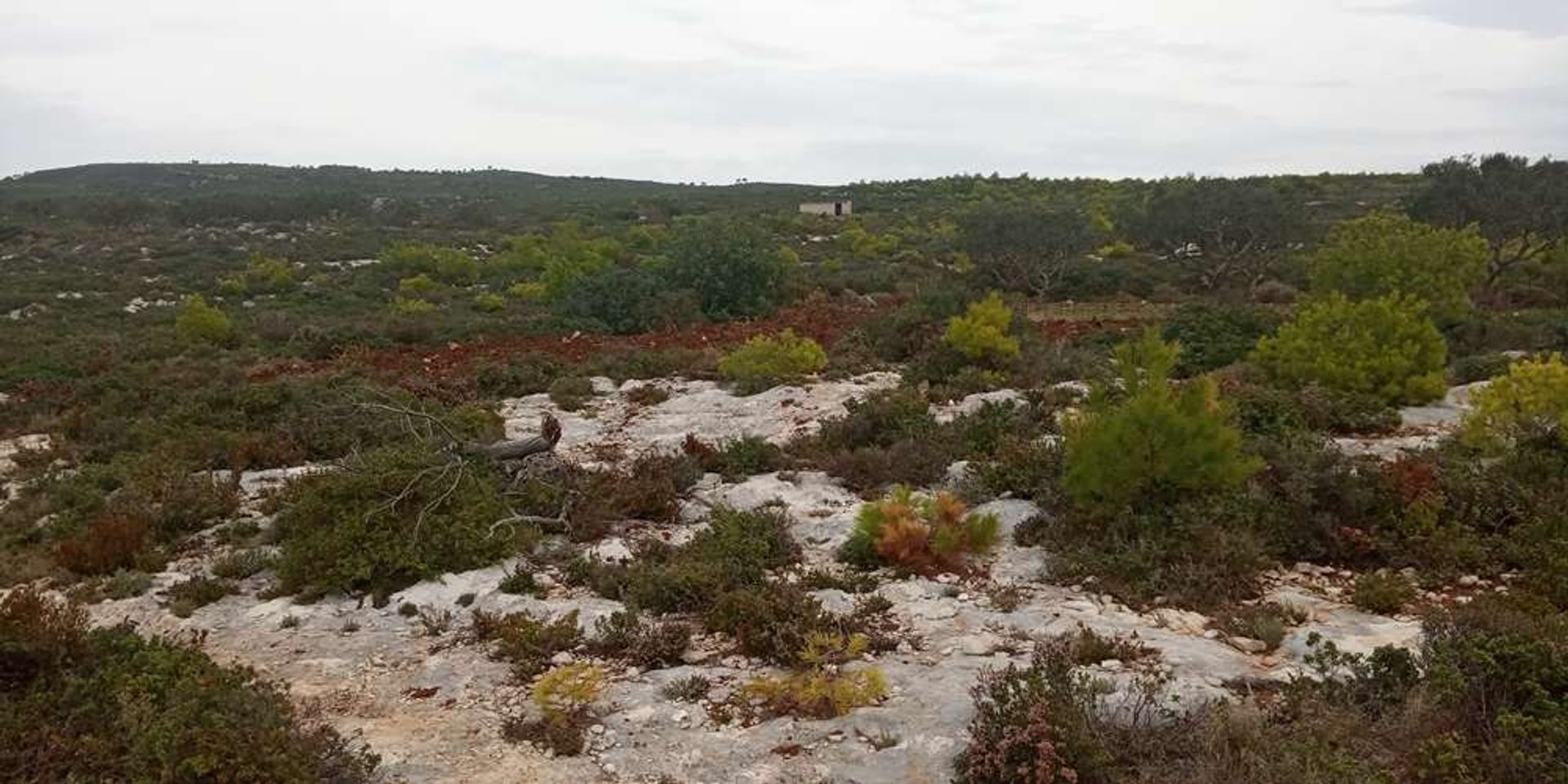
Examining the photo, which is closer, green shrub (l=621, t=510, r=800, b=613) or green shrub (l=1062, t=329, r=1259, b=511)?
green shrub (l=621, t=510, r=800, b=613)

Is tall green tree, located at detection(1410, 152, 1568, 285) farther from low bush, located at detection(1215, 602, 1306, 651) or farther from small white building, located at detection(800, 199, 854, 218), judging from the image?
small white building, located at detection(800, 199, 854, 218)

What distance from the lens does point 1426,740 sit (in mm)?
4762

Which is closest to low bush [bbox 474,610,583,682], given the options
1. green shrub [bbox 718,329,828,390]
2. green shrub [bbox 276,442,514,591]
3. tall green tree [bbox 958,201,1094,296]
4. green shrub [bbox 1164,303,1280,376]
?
green shrub [bbox 276,442,514,591]

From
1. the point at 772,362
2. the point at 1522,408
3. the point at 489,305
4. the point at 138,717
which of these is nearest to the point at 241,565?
the point at 138,717

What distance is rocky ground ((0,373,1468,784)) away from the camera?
5395 millimetres

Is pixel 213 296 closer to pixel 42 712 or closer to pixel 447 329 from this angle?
pixel 447 329

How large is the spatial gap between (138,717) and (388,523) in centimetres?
334

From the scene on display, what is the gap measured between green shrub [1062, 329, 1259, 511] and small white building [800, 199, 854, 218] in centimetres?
4614

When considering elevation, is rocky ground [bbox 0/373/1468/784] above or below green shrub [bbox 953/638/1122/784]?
below

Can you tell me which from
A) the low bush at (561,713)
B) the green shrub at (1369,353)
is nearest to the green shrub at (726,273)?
the green shrub at (1369,353)

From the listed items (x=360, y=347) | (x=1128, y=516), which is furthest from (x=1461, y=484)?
(x=360, y=347)

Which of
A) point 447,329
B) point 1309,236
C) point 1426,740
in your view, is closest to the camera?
point 1426,740

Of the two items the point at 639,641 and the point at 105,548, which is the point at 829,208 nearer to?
the point at 105,548

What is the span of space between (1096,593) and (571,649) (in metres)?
3.72
